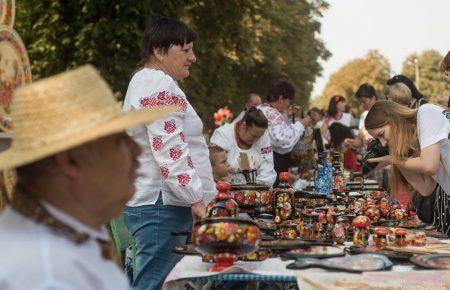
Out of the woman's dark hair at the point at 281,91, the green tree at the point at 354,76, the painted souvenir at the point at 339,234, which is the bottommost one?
the painted souvenir at the point at 339,234

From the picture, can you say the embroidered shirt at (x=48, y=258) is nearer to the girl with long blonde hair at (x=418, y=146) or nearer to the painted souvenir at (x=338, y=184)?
the girl with long blonde hair at (x=418, y=146)

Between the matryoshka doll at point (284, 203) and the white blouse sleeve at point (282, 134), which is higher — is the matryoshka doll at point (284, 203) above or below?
below

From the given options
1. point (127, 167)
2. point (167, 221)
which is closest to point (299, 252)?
point (167, 221)

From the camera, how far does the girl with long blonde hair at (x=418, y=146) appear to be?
399 centimetres

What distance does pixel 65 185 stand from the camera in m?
1.63

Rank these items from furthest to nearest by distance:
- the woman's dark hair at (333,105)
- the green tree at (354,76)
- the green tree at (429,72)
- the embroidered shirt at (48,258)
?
the green tree at (429,72) → the green tree at (354,76) → the woman's dark hair at (333,105) → the embroidered shirt at (48,258)

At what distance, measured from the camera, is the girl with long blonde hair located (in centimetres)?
399

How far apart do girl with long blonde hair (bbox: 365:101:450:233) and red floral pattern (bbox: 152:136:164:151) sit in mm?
1165

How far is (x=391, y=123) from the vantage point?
13.6 ft

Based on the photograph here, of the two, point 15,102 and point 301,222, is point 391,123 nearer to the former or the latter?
point 301,222

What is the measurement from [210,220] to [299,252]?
456 mm

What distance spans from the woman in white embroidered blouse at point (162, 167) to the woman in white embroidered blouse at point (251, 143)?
7.88 feet

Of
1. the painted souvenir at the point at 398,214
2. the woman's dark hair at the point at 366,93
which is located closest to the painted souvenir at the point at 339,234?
the painted souvenir at the point at 398,214

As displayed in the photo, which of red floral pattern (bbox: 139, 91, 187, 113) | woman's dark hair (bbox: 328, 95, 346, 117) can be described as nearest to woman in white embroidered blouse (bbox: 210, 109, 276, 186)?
red floral pattern (bbox: 139, 91, 187, 113)
